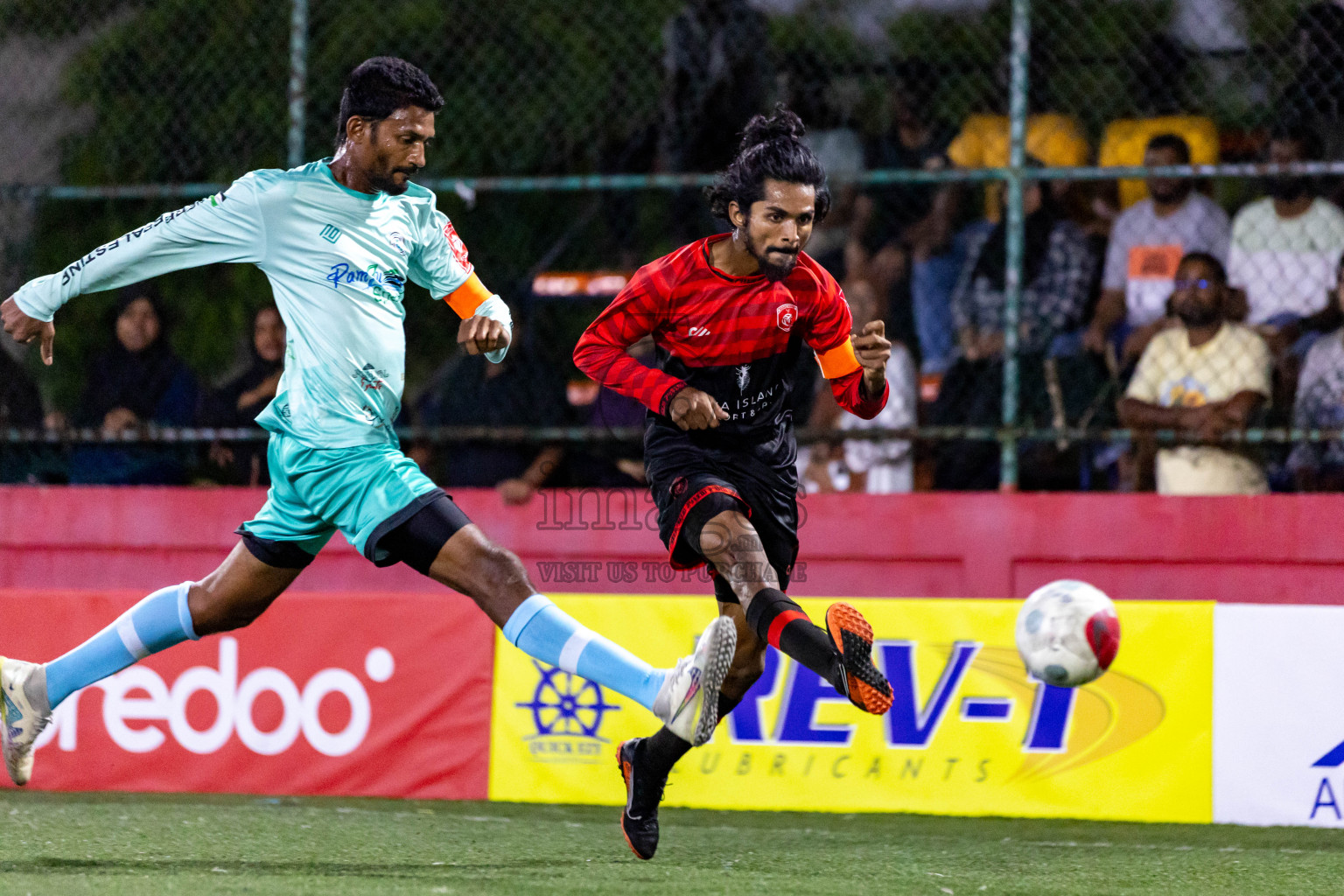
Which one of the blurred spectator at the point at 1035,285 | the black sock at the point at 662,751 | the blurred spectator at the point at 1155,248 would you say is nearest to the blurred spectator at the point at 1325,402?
the blurred spectator at the point at 1155,248

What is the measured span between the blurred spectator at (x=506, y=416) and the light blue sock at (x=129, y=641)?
9.71 feet

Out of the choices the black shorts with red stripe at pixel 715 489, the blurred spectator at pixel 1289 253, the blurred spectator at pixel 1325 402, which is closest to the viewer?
the black shorts with red stripe at pixel 715 489

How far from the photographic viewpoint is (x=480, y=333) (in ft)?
15.8

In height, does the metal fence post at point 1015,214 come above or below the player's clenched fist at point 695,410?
above

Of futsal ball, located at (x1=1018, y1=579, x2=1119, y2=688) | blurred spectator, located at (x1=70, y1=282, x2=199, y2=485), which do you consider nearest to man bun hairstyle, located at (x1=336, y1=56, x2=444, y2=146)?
futsal ball, located at (x1=1018, y1=579, x2=1119, y2=688)

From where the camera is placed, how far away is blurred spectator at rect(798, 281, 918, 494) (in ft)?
25.7

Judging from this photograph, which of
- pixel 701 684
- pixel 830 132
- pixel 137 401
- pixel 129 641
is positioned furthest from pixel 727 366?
pixel 137 401

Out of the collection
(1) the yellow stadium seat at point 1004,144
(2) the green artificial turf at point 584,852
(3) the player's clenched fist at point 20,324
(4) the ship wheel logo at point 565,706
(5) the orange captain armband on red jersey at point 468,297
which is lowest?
(2) the green artificial turf at point 584,852

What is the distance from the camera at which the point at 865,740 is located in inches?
261

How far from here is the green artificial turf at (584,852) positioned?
468 centimetres

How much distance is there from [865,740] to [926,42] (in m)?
3.74

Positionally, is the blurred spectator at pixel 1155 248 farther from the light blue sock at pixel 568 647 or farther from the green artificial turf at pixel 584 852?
the light blue sock at pixel 568 647

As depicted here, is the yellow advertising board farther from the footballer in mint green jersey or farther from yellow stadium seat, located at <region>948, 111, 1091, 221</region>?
yellow stadium seat, located at <region>948, 111, 1091, 221</region>

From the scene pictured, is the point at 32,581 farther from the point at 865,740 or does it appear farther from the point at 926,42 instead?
the point at 926,42
